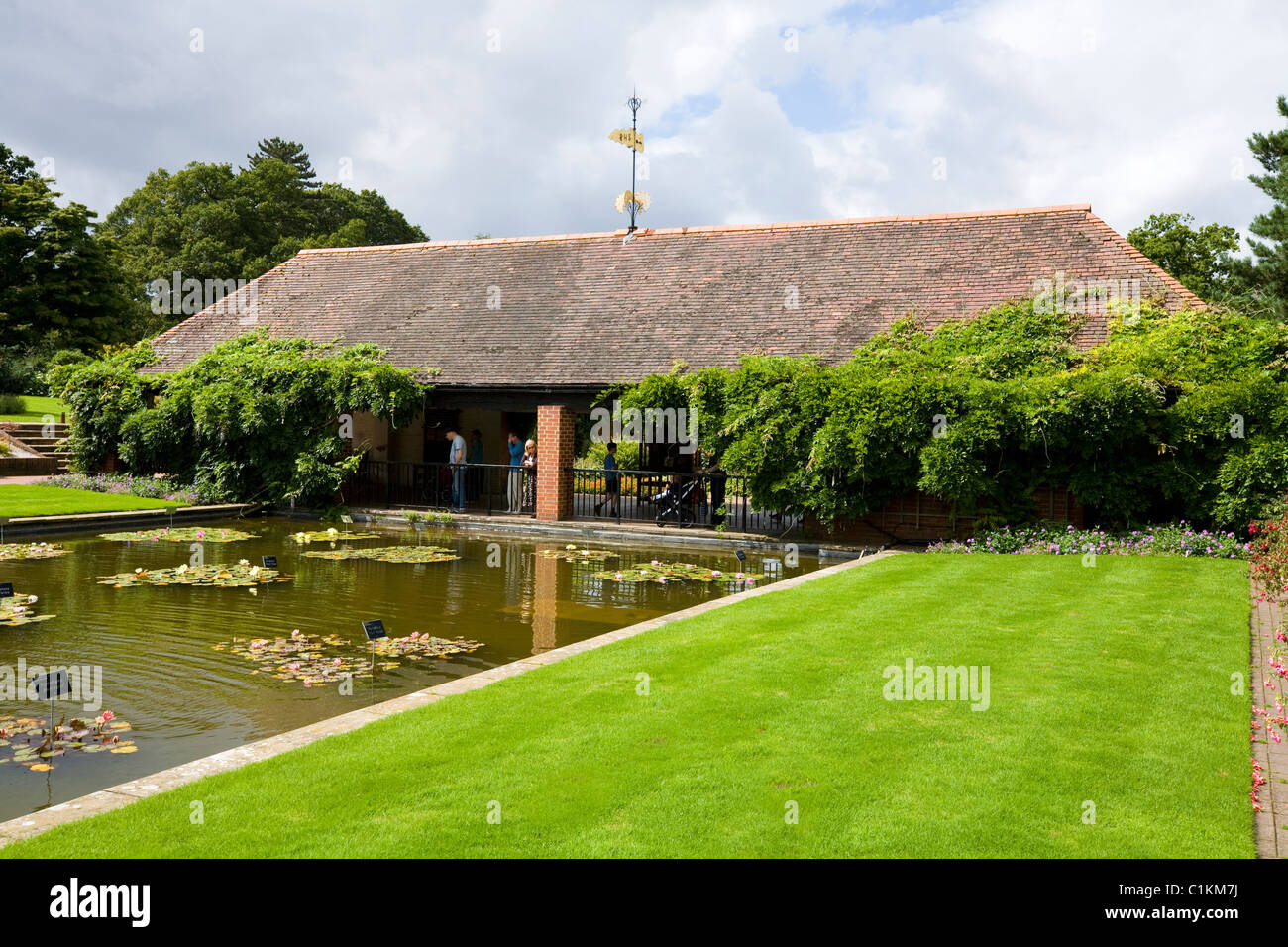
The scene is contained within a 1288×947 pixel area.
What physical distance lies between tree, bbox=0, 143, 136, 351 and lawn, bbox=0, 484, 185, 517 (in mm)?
20232

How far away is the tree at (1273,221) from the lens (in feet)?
78.0

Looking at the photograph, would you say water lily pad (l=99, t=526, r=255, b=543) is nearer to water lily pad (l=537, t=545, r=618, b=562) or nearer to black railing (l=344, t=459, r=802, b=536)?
black railing (l=344, t=459, r=802, b=536)

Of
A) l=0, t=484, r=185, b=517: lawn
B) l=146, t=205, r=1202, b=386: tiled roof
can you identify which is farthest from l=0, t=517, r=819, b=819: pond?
l=146, t=205, r=1202, b=386: tiled roof

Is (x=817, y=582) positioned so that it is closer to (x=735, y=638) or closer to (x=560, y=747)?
(x=735, y=638)

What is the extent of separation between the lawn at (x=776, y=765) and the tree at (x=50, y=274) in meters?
37.8

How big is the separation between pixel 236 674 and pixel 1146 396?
13.0m

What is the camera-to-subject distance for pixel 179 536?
54.6 feet

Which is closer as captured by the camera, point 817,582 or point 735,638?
point 735,638

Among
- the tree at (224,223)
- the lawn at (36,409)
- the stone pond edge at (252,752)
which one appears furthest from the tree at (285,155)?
the stone pond edge at (252,752)

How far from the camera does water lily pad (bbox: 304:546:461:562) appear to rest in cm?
1509

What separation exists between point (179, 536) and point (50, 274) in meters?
28.8

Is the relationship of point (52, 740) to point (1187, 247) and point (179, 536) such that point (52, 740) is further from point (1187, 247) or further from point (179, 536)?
point (1187, 247)

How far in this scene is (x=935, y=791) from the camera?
488 centimetres
